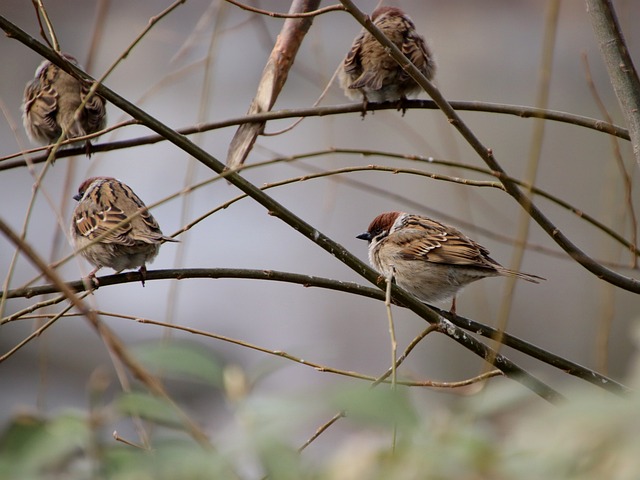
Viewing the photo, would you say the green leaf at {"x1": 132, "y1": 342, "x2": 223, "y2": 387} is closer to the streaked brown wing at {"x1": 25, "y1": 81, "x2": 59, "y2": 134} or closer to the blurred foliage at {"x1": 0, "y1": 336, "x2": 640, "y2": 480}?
the blurred foliage at {"x1": 0, "y1": 336, "x2": 640, "y2": 480}

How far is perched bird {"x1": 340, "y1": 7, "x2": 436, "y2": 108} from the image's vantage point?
457cm

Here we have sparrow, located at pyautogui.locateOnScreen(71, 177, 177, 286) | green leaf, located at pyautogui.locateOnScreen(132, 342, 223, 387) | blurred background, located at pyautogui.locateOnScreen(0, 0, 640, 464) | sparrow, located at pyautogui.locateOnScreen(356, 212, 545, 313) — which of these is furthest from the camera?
blurred background, located at pyautogui.locateOnScreen(0, 0, 640, 464)

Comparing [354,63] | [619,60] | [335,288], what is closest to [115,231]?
[335,288]

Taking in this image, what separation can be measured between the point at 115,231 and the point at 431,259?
1.71m

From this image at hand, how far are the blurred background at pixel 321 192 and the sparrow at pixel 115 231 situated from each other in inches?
89.9

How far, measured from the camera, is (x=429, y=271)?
456 cm

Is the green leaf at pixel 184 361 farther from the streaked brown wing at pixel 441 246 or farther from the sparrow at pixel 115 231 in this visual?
the streaked brown wing at pixel 441 246

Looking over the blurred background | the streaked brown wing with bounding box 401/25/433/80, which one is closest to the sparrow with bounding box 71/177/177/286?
the streaked brown wing with bounding box 401/25/433/80

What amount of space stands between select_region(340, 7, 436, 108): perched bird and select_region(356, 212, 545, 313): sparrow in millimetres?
757

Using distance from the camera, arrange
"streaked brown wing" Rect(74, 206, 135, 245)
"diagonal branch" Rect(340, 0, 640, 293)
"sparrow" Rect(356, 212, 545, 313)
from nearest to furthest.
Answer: "diagonal branch" Rect(340, 0, 640, 293), "streaked brown wing" Rect(74, 206, 135, 245), "sparrow" Rect(356, 212, 545, 313)

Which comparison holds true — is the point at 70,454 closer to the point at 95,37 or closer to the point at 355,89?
the point at 95,37

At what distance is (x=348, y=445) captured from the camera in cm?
91

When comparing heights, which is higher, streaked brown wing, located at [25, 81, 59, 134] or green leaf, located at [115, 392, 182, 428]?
green leaf, located at [115, 392, 182, 428]

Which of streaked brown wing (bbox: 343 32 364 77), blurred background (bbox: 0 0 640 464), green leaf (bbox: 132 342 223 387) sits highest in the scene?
streaked brown wing (bbox: 343 32 364 77)
